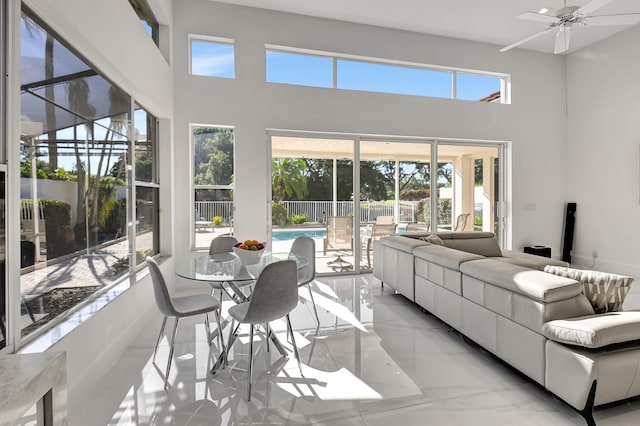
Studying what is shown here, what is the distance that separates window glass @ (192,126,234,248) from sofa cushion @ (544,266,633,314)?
13.2 feet

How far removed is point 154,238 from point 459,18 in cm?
537

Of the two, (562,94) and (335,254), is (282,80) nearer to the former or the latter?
(335,254)

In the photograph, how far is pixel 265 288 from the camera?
87.7 inches

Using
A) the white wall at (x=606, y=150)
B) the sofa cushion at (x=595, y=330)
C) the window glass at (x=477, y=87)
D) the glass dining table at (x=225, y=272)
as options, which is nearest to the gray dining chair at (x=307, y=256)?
the glass dining table at (x=225, y=272)

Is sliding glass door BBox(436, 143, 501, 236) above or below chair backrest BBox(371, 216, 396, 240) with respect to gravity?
above

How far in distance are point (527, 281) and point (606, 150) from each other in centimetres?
534

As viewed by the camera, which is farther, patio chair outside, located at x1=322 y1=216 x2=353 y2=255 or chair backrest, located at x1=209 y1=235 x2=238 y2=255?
patio chair outside, located at x1=322 y1=216 x2=353 y2=255

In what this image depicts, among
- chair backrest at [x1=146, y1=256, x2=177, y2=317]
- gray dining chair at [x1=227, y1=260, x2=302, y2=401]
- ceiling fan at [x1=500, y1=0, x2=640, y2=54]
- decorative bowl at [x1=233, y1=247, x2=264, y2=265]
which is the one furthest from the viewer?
ceiling fan at [x1=500, y1=0, x2=640, y2=54]

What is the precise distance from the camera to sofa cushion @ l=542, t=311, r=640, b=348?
1785 millimetres

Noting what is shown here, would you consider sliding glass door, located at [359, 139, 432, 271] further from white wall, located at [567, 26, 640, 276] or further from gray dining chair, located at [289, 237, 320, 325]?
white wall, located at [567, 26, 640, 276]

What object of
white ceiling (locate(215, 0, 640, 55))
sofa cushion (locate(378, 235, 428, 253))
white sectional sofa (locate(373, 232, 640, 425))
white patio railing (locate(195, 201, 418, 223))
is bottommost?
white sectional sofa (locate(373, 232, 640, 425))

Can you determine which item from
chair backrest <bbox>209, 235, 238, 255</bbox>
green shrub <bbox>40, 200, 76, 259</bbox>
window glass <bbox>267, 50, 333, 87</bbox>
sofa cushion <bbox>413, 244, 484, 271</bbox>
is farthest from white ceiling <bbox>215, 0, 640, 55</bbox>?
green shrub <bbox>40, 200, 76, 259</bbox>

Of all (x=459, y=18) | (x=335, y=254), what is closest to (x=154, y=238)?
(x=335, y=254)

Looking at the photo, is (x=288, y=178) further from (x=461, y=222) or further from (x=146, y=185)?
(x=461, y=222)
